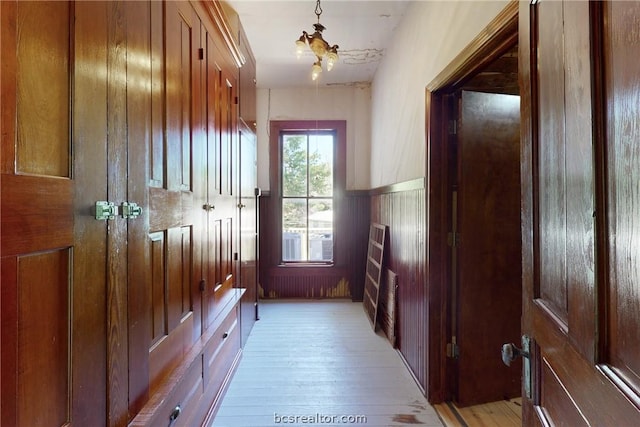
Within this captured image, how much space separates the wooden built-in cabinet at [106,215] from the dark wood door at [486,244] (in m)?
1.58

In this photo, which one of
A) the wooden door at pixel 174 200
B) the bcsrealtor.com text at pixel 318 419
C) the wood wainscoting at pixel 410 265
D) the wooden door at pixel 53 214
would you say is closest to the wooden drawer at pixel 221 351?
the wooden door at pixel 174 200

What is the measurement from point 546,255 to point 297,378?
2.09 metres

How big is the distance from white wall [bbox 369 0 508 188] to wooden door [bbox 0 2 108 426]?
1598mm

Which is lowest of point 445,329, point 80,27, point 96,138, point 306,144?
point 445,329

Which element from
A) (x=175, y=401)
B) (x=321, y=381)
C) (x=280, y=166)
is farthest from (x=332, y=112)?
(x=175, y=401)

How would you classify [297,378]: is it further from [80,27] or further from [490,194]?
[80,27]

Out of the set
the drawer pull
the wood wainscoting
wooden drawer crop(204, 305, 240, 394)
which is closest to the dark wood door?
the wood wainscoting

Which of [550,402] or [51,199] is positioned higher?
[51,199]

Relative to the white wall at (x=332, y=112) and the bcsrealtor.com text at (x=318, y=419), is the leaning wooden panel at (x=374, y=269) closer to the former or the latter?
the white wall at (x=332, y=112)

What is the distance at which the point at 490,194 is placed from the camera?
215 centimetres

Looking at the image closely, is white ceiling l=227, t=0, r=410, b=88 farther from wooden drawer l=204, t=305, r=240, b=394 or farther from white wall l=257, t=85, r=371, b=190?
wooden drawer l=204, t=305, r=240, b=394

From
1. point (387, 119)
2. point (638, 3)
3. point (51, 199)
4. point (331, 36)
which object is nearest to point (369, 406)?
point (51, 199)

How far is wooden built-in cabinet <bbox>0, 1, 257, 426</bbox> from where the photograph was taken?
689 mm

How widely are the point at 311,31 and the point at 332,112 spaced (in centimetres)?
150
